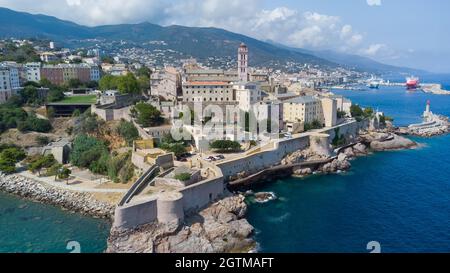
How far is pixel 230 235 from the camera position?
66.2 feet

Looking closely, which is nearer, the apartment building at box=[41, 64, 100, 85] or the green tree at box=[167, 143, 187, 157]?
the green tree at box=[167, 143, 187, 157]

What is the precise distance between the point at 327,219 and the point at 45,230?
18516mm

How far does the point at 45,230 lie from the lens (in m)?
21.8

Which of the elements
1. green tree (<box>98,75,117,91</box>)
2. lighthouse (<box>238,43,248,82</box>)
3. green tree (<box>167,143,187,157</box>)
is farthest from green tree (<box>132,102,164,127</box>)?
lighthouse (<box>238,43,248,82</box>)

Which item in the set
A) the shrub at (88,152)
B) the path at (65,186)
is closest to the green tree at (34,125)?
the shrub at (88,152)

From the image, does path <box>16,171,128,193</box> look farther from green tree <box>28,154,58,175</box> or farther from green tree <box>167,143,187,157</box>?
green tree <box>167,143,187,157</box>

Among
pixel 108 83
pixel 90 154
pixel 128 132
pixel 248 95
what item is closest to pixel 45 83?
pixel 108 83

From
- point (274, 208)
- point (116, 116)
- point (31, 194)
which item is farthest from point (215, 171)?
point (116, 116)

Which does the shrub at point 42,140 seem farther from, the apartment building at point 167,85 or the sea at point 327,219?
the apartment building at point 167,85

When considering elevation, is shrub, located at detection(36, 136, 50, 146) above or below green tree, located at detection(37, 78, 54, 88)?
below

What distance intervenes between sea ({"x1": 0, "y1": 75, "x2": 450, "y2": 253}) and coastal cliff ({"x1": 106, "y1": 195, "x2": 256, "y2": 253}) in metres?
1.21

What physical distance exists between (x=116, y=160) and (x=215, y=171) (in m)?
9.61

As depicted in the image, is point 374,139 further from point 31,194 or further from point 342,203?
point 31,194

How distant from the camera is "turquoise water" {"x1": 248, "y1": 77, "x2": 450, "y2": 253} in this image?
2020 cm
